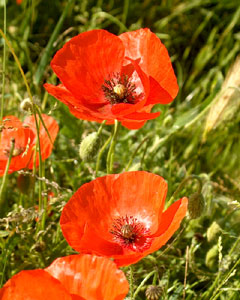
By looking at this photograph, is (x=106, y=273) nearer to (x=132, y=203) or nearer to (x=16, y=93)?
(x=132, y=203)

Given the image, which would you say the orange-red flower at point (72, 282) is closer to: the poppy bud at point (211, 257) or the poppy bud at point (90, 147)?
the poppy bud at point (90, 147)

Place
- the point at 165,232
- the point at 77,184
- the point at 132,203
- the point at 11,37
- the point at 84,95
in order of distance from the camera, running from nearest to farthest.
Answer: the point at 165,232 < the point at 132,203 < the point at 84,95 < the point at 77,184 < the point at 11,37

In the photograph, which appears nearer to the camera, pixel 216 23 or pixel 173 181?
pixel 173 181

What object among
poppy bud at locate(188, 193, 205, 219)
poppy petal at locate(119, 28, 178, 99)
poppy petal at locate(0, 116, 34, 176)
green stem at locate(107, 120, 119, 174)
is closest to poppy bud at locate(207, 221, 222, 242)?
poppy bud at locate(188, 193, 205, 219)

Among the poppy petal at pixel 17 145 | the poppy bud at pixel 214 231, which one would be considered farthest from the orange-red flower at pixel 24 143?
the poppy bud at pixel 214 231

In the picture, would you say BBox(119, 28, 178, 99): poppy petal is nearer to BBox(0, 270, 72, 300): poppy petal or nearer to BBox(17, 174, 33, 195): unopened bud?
BBox(17, 174, 33, 195): unopened bud

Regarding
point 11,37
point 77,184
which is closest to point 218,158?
point 77,184

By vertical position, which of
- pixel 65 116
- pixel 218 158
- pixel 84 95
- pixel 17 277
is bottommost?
pixel 218 158

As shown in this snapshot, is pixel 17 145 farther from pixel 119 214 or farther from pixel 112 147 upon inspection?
pixel 119 214

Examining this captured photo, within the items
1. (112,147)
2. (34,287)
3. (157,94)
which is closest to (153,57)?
(157,94)
